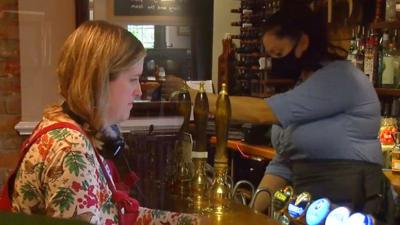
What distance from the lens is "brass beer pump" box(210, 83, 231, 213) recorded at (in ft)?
5.07

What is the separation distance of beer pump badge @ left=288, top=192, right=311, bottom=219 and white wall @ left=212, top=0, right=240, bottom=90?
2189mm

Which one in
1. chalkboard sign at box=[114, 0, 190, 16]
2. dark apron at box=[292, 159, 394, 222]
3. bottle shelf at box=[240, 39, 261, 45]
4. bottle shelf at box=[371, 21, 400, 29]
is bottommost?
dark apron at box=[292, 159, 394, 222]

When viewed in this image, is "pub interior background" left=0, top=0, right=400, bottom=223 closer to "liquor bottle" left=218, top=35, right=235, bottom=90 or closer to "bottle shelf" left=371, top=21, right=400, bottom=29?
"bottle shelf" left=371, top=21, right=400, bottom=29

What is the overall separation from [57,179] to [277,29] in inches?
47.8

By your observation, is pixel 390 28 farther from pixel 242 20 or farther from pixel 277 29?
pixel 242 20

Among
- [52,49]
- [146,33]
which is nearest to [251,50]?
[146,33]

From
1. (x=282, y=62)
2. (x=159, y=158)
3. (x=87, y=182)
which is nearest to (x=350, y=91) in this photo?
(x=282, y=62)

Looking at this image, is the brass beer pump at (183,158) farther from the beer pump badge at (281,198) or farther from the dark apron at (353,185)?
the dark apron at (353,185)

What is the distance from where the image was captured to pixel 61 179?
93 cm

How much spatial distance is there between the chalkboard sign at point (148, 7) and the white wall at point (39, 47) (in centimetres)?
31

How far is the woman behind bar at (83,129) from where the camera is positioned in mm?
930

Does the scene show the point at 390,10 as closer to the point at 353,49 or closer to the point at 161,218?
the point at 353,49

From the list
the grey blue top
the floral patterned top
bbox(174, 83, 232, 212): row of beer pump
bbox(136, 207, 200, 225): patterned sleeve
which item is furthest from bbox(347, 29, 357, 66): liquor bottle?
the floral patterned top

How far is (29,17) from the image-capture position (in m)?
2.53
